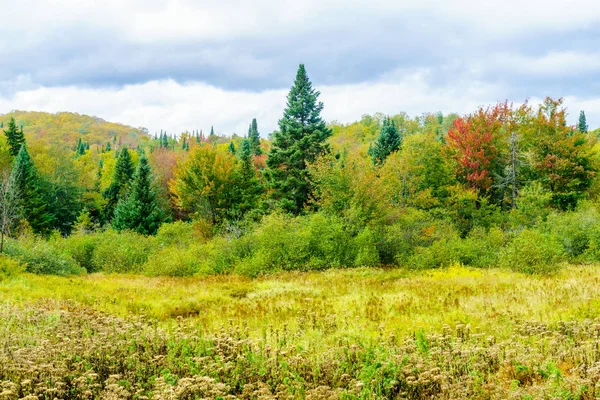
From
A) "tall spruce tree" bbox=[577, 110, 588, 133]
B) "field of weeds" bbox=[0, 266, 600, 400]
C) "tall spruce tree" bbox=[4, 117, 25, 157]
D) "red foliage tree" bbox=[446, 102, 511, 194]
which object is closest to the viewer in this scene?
"field of weeds" bbox=[0, 266, 600, 400]

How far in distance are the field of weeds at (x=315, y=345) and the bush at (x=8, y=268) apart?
10.1ft

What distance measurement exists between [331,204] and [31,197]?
120 feet

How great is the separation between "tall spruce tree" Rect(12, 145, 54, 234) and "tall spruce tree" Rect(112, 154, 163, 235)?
28.5 ft

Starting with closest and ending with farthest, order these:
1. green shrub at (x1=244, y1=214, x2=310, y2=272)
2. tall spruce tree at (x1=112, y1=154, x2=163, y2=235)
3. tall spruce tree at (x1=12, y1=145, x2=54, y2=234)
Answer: green shrub at (x1=244, y1=214, x2=310, y2=272) → tall spruce tree at (x1=112, y1=154, x2=163, y2=235) → tall spruce tree at (x1=12, y1=145, x2=54, y2=234)

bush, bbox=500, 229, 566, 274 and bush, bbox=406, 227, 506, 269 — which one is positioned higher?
bush, bbox=500, 229, 566, 274

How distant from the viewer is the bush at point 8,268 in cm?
1678

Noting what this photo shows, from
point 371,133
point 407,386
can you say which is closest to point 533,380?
point 407,386

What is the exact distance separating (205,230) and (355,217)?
51.7ft

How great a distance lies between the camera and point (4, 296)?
1241 cm

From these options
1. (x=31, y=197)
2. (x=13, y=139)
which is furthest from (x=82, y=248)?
(x=13, y=139)

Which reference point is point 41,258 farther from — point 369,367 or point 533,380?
point 533,380

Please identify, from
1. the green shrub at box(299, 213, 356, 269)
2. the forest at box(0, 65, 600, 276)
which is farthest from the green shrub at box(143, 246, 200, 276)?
the green shrub at box(299, 213, 356, 269)

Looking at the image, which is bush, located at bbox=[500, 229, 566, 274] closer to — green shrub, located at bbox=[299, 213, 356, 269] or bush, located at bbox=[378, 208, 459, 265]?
bush, located at bbox=[378, 208, 459, 265]

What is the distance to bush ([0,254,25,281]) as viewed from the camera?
1678 cm
